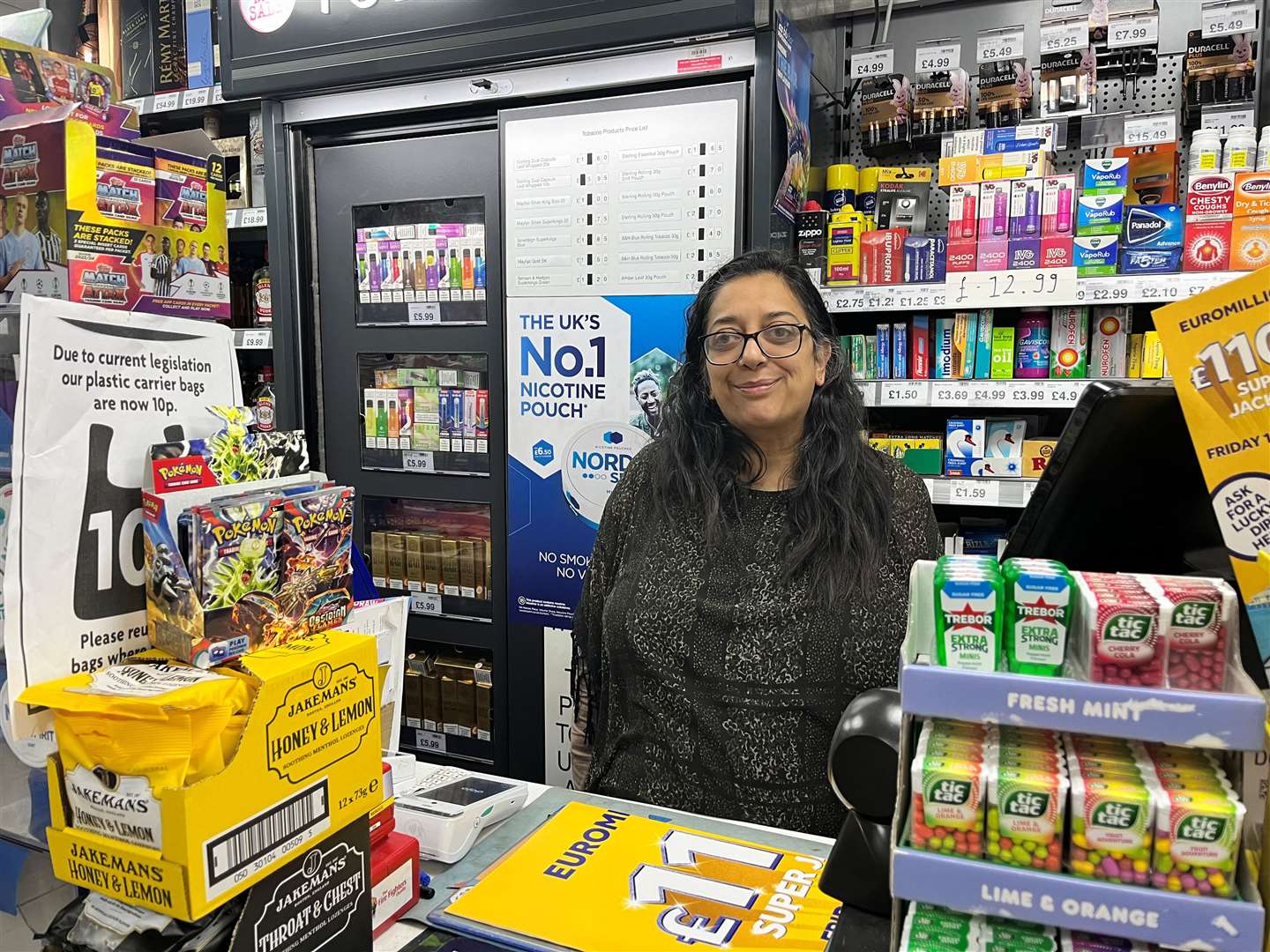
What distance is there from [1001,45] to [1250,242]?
0.95 metres

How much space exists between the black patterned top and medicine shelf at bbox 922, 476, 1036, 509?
2.54 ft

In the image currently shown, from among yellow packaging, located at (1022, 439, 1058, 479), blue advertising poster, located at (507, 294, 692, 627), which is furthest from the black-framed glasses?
yellow packaging, located at (1022, 439, 1058, 479)

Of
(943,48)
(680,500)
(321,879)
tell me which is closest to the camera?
(321,879)

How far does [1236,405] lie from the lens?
67 centimetres

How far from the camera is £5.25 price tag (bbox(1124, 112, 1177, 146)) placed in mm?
2525

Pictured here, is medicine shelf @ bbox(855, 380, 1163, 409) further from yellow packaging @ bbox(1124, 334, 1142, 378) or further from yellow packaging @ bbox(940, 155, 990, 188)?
yellow packaging @ bbox(940, 155, 990, 188)

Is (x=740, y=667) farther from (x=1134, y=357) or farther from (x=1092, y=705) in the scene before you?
(x=1134, y=357)

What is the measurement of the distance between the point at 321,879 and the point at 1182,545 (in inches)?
38.4

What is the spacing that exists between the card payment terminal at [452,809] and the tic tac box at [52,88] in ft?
3.43

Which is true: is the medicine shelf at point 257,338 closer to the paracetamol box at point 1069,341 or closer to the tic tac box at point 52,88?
the tic tac box at point 52,88

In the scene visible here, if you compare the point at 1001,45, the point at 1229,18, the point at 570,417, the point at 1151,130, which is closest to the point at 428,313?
the point at 570,417

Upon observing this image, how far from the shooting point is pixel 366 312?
320 cm

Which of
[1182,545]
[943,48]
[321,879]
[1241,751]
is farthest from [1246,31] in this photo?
[321,879]

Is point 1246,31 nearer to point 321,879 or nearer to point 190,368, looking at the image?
point 190,368
